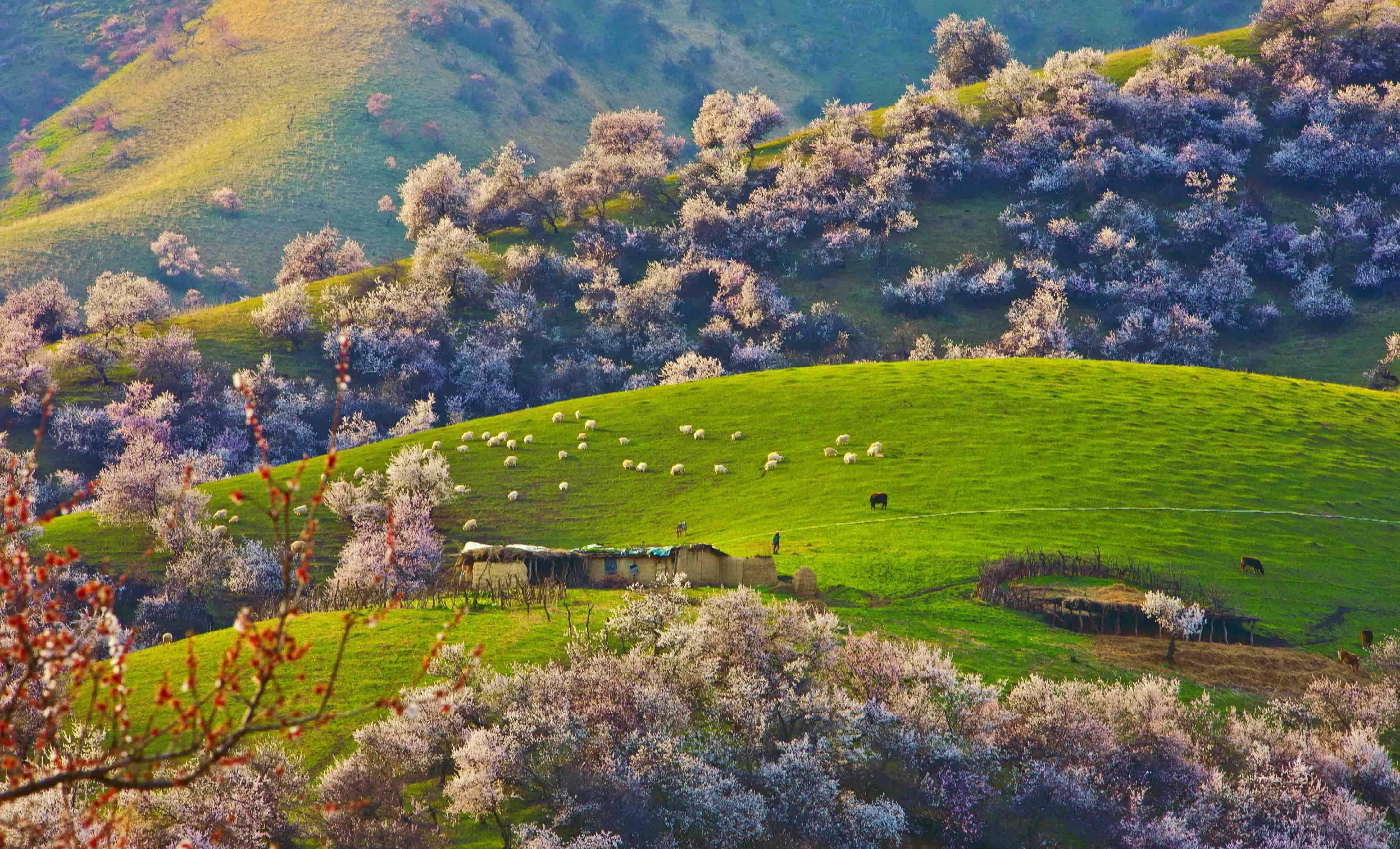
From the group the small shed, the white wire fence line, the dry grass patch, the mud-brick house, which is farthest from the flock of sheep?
the dry grass patch

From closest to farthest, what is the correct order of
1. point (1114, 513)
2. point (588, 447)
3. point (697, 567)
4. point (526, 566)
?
1. point (697, 567)
2. point (526, 566)
3. point (1114, 513)
4. point (588, 447)

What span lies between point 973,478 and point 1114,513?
7.93 m

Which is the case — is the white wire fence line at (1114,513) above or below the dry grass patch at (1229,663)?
above

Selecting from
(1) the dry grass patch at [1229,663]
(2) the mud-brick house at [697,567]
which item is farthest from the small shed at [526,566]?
(1) the dry grass patch at [1229,663]

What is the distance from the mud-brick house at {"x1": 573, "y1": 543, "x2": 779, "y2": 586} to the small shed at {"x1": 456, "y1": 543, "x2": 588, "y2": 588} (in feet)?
4.22

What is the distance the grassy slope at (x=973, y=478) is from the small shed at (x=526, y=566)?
841 cm

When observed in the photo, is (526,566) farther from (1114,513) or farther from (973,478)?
(1114,513)

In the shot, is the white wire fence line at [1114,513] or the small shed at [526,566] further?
the white wire fence line at [1114,513]

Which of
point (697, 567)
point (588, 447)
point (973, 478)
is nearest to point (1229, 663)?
point (973, 478)

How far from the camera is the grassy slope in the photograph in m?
47.7

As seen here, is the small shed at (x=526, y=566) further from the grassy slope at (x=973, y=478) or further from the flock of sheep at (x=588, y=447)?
the flock of sheep at (x=588, y=447)

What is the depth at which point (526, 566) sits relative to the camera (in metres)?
45.1

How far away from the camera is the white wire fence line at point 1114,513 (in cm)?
5275

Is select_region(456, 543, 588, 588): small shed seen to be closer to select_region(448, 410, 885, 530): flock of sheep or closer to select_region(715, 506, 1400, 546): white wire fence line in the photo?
select_region(448, 410, 885, 530): flock of sheep
